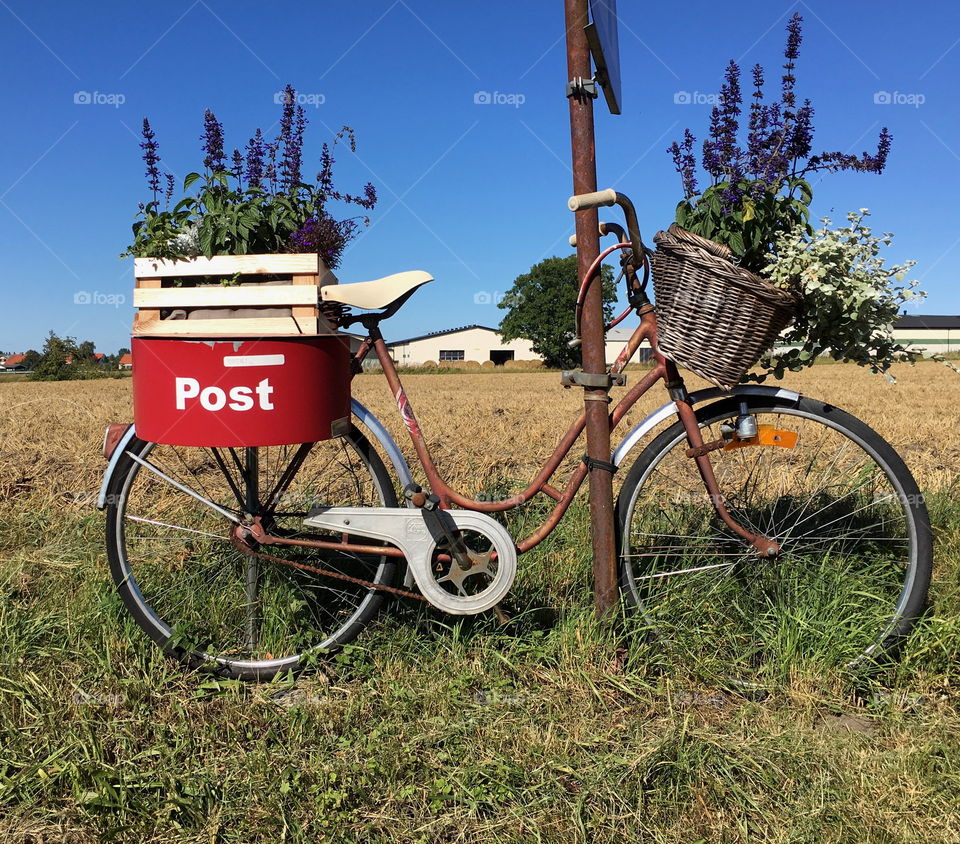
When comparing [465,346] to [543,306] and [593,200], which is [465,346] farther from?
[593,200]

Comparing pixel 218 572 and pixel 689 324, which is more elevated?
pixel 689 324

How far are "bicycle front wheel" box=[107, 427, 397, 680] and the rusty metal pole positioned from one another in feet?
2.66

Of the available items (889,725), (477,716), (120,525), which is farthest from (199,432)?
(889,725)

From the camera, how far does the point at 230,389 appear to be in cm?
243

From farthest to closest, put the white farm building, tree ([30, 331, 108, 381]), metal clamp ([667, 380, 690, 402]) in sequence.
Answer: the white farm building
tree ([30, 331, 108, 381])
metal clamp ([667, 380, 690, 402])

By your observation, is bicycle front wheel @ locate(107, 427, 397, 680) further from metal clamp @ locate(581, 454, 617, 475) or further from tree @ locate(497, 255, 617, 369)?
tree @ locate(497, 255, 617, 369)

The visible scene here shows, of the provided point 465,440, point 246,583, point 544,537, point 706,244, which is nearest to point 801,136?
point 706,244

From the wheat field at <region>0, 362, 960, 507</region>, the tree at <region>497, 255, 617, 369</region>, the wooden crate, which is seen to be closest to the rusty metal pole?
the wooden crate

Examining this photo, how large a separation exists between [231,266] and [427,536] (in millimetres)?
1181

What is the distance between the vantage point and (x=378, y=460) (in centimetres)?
289

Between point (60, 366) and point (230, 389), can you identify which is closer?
point (230, 389)

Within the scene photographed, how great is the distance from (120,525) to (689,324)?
2.27m

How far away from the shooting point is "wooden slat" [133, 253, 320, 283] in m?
2.50

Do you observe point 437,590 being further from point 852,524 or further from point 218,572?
point 852,524
